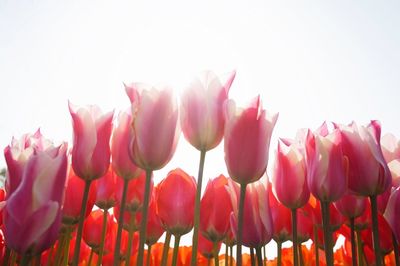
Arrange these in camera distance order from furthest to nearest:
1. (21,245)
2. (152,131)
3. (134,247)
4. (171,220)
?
(134,247) → (171,220) → (152,131) → (21,245)

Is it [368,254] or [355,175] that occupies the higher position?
[355,175]

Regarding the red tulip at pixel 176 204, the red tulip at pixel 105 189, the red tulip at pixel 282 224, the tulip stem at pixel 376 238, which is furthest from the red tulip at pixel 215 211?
the tulip stem at pixel 376 238

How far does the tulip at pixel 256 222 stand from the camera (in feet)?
3.81

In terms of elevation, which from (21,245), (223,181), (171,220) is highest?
(223,181)

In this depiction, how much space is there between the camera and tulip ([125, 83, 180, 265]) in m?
1.07

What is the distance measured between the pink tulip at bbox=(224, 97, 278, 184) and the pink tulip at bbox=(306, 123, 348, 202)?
14 centimetres

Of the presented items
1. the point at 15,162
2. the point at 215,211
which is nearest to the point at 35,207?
the point at 15,162

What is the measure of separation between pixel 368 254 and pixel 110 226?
3.33 ft

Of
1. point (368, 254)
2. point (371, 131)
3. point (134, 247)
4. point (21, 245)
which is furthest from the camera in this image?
point (134, 247)

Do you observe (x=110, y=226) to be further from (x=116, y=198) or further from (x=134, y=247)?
(x=116, y=198)

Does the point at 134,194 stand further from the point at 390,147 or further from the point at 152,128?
the point at 390,147

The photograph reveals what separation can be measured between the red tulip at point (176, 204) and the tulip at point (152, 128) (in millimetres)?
267

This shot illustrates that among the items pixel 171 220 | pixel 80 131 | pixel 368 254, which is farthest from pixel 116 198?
pixel 368 254

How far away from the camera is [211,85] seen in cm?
119
